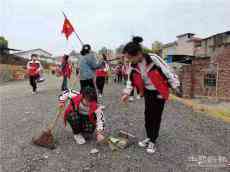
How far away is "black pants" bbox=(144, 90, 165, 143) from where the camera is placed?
3242 millimetres

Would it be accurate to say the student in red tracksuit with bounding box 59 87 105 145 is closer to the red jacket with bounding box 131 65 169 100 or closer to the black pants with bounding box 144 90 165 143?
the black pants with bounding box 144 90 165 143

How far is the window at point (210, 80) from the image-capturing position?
1706 centimetres

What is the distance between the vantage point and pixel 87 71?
16.9 ft

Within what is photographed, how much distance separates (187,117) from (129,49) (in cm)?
337

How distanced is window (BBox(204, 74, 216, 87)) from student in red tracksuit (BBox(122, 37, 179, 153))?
15500 mm

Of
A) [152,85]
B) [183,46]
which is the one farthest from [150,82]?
[183,46]

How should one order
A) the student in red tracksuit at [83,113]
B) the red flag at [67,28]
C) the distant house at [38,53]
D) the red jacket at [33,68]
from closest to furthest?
1. the student in red tracksuit at [83,113]
2. the red flag at [67,28]
3. the red jacket at [33,68]
4. the distant house at [38,53]

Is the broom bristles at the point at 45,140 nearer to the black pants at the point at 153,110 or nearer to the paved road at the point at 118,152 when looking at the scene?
the paved road at the point at 118,152

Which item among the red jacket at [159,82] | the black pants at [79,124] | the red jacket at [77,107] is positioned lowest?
the black pants at [79,124]

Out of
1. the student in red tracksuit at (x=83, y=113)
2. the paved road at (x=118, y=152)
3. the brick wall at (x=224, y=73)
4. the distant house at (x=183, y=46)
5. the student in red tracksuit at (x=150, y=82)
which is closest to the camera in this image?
the paved road at (x=118, y=152)

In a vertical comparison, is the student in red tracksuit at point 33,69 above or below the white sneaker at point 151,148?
above

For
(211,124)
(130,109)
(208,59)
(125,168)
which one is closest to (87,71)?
(130,109)

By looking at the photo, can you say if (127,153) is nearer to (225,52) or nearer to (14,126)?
(14,126)

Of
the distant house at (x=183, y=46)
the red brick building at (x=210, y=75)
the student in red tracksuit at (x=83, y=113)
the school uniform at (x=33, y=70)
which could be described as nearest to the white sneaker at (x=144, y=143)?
the student in red tracksuit at (x=83, y=113)
